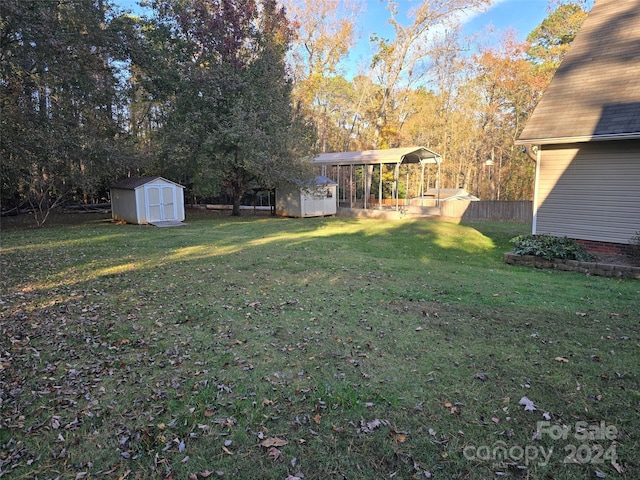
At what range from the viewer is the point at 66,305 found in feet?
17.9

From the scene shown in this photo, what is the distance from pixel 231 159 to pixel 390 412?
15.8 m

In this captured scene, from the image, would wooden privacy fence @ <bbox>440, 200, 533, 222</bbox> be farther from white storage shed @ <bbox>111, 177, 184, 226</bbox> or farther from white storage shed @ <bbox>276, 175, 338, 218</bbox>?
white storage shed @ <bbox>111, 177, 184, 226</bbox>

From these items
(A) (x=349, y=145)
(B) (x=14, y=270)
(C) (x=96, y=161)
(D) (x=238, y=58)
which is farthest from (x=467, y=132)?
(B) (x=14, y=270)

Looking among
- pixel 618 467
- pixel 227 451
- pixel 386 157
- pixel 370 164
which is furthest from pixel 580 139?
pixel 370 164

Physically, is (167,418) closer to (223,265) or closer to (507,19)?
(223,265)

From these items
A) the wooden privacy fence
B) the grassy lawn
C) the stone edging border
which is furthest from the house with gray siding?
the wooden privacy fence

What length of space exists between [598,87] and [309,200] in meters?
13.2

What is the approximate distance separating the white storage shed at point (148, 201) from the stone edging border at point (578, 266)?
1398 centimetres

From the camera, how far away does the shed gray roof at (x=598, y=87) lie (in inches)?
341

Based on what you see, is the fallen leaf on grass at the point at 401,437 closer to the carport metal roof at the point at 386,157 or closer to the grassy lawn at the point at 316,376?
the grassy lawn at the point at 316,376

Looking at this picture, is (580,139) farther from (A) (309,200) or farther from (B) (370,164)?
(A) (309,200)

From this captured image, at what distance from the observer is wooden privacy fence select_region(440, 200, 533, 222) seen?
18172mm

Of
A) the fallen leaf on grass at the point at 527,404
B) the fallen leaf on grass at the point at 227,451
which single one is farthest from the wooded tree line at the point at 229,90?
the fallen leaf on grass at the point at 527,404

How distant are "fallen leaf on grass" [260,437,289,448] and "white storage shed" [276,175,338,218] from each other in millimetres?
16673
